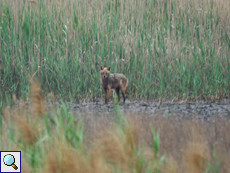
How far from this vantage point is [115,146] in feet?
7.91

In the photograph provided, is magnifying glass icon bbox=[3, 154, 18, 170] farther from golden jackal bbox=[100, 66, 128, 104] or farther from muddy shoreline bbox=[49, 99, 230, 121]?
golden jackal bbox=[100, 66, 128, 104]

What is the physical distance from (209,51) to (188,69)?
597 millimetres

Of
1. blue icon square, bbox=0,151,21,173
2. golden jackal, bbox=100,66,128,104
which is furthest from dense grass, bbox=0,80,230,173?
golden jackal, bbox=100,66,128,104

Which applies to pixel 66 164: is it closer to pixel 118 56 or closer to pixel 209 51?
pixel 118 56

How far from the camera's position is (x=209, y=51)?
6953 millimetres

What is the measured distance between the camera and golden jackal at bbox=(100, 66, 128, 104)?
6152mm

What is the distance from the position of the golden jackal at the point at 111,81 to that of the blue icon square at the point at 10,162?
3.28m

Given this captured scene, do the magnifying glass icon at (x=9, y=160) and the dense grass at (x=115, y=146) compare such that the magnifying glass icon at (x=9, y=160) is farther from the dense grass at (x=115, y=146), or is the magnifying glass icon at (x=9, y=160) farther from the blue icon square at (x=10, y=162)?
the dense grass at (x=115, y=146)

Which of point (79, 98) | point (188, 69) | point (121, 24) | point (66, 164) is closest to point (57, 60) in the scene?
point (79, 98)

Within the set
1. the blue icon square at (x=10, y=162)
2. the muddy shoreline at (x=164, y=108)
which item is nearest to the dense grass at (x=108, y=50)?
the muddy shoreline at (x=164, y=108)

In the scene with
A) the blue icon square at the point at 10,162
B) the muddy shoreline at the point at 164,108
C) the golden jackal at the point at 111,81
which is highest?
the golden jackal at the point at 111,81

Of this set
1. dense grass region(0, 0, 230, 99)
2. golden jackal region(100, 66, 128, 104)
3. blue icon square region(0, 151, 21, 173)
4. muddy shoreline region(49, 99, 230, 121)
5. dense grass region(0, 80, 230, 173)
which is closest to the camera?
dense grass region(0, 80, 230, 173)

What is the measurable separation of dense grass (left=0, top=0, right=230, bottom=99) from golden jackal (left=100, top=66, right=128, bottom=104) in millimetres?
321

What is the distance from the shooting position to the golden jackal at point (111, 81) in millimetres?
6152
